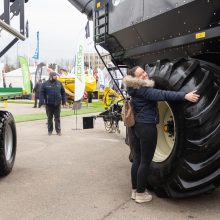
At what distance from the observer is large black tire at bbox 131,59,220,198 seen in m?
3.82

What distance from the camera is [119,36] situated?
19.1ft

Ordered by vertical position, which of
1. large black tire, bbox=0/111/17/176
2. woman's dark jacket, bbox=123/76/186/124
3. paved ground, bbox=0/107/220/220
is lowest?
paved ground, bbox=0/107/220/220

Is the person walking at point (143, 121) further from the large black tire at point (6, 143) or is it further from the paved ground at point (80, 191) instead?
the large black tire at point (6, 143)

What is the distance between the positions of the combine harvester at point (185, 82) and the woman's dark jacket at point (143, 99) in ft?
0.50

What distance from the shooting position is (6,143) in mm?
6320

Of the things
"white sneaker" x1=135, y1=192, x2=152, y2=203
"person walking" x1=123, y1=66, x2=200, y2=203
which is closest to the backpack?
"person walking" x1=123, y1=66, x2=200, y2=203

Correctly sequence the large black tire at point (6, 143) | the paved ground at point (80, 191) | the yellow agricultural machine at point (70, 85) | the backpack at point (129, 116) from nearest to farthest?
the paved ground at point (80, 191)
the backpack at point (129, 116)
the large black tire at point (6, 143)
the yellow agricultural machine at point (70, 85)

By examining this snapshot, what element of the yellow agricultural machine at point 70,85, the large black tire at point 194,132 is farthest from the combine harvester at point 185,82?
the yellow agricultural machine at point 70,85

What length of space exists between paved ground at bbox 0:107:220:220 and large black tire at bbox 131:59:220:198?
1.15 ft

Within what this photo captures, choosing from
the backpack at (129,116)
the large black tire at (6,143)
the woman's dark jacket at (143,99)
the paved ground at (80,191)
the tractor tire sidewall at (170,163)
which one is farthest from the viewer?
the large black tire at (6,143)

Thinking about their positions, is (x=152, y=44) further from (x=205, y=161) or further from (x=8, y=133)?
(x=8, y=133)

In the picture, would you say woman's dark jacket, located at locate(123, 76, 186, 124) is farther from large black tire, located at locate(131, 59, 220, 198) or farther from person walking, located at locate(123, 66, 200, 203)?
large black tire, located at locate(131, 59, 220, 198)

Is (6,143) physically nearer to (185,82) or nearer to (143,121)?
(143,121)

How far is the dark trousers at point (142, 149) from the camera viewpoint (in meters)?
4.44
